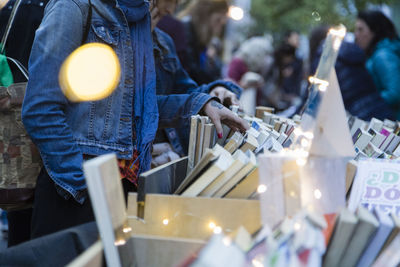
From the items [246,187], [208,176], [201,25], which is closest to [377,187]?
[246,187]

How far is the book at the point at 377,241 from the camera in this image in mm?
959

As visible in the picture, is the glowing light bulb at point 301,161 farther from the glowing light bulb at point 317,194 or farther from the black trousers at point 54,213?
the black trousers at point 54,213

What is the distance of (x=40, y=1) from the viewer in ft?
5.73

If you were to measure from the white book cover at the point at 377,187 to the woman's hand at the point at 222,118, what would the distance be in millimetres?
513

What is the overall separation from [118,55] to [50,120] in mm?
323

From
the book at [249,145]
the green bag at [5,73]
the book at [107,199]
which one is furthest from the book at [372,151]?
the green bag at [5,73]

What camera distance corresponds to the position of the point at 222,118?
65.5 inches

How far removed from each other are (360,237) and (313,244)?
7.2 inches

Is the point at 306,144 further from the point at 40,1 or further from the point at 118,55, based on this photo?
the point at 40,1

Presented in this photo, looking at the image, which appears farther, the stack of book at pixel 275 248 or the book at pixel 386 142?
the book at pixel 386 142

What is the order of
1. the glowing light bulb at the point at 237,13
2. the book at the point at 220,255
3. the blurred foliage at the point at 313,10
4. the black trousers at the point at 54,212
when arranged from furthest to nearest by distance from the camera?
the blurred foliage at the point at 313,10 → the glowing light bulb at the point at 237,13 → the black trousers at the point at 54,212 → the book at the point at 220,255

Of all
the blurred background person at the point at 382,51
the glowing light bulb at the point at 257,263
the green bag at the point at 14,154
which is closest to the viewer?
the glowing light bulb at the point at 257,263

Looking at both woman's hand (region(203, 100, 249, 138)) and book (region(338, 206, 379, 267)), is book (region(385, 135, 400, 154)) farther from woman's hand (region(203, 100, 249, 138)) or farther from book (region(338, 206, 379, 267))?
book (region(338, 206, 379, 267))

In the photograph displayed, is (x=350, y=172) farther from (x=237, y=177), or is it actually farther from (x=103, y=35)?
(x=103, y=35)
